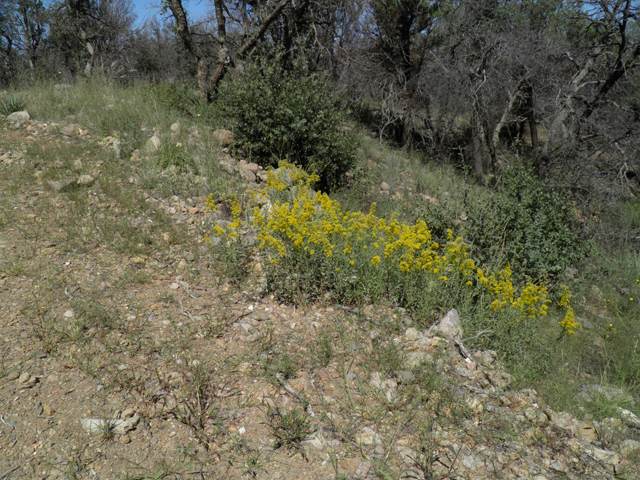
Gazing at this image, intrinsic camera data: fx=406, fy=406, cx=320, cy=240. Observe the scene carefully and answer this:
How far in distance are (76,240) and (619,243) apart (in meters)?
6.88

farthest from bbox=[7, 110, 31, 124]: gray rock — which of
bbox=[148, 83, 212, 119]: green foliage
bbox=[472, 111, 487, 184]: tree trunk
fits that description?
bbox=[472, 111, 487, 184]: tree trunk

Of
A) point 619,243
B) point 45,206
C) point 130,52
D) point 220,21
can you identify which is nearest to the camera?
point 45,206

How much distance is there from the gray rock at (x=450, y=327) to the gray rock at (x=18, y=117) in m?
6.49

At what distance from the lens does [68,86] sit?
7496 mm

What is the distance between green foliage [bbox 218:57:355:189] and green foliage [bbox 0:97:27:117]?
3.23 meters

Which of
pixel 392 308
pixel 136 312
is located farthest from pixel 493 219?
pixel 136 312

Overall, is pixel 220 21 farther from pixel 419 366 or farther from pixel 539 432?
pixel 539 432

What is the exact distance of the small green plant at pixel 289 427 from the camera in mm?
2252

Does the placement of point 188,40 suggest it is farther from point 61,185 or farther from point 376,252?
point 376,252

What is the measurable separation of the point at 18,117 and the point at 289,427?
20.9ft

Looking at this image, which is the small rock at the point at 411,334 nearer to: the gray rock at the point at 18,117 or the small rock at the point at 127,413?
the small rock at the point at 127,413

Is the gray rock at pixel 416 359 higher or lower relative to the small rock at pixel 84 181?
lower

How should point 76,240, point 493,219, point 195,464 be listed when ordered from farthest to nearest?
point 493,219 → point 76,240 → point 195,464

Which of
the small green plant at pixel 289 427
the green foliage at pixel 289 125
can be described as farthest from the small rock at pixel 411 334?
the green foliage at pixel 289 125
